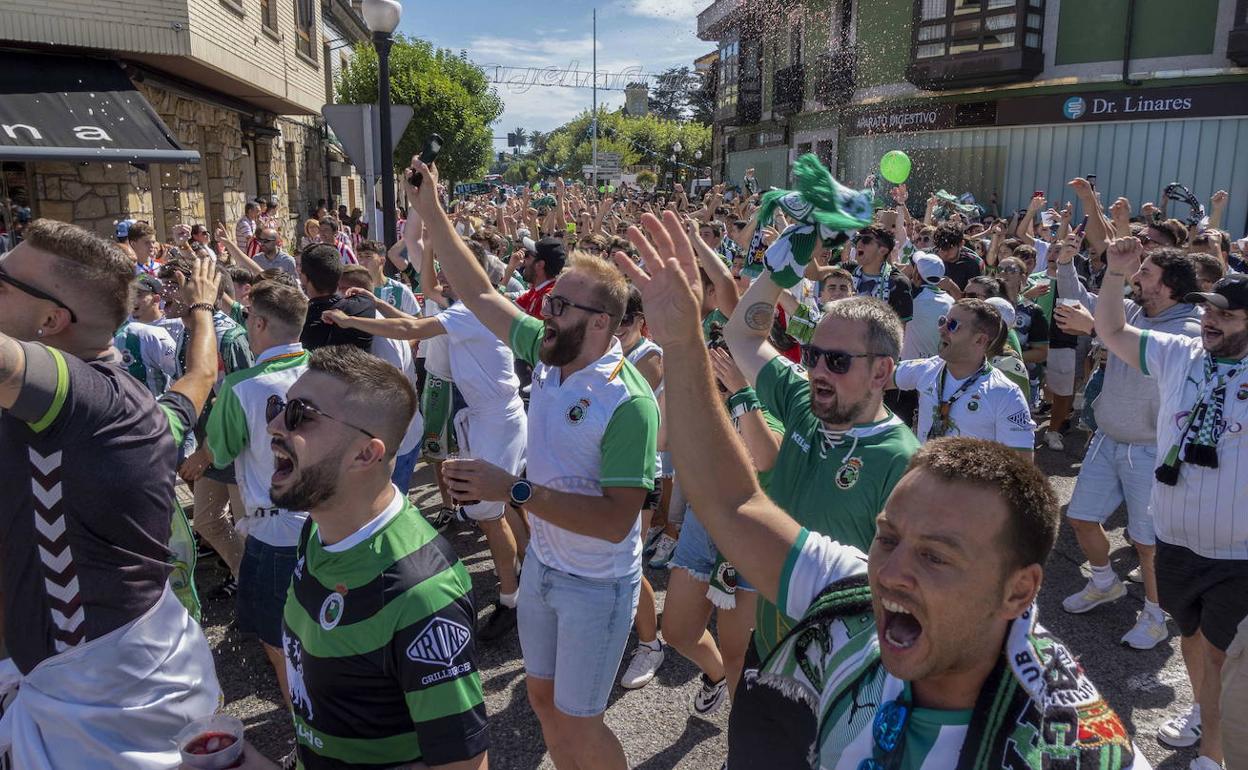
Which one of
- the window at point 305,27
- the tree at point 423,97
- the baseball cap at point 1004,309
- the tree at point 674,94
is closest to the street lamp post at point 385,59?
the baseball cap at point 1004,309

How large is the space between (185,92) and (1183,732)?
1486cm

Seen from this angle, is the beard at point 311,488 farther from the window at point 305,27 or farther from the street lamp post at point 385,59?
the window at point 305,27

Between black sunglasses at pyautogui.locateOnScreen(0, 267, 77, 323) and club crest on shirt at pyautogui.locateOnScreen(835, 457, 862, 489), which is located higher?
black sunglasses at pyautogui.locateOnScreen(0, 267, 77, 323)

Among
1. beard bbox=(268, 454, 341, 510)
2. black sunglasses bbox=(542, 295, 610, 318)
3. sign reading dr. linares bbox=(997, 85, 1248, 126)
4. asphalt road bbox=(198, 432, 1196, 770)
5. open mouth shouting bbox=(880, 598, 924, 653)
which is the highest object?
sign reading dr. linares bbox=(997, 85, 1248, 126)

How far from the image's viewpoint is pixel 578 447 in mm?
3043

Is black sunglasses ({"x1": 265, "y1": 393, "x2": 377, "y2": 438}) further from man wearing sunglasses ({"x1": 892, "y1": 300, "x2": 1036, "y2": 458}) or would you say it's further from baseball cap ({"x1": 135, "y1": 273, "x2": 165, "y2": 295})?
baseball cap ({"x1": 135, "y1": 273, "x2": 165, "y2": 295})

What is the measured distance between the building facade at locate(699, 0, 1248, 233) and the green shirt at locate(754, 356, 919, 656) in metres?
18.5

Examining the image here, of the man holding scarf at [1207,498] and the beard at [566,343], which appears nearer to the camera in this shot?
the beard at [566,343]

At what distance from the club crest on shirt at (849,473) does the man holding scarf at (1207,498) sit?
6.11 ft

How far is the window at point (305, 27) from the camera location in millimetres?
19228

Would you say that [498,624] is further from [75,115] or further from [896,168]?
[75,115]

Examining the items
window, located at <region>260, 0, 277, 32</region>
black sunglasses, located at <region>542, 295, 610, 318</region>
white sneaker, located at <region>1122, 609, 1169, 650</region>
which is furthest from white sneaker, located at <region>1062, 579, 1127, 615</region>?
window, located at <region>260, 0, 277, 32</region>

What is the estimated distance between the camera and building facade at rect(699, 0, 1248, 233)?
1714 cm

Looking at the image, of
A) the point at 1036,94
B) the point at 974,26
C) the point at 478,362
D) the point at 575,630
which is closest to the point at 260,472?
the point at 575,630
